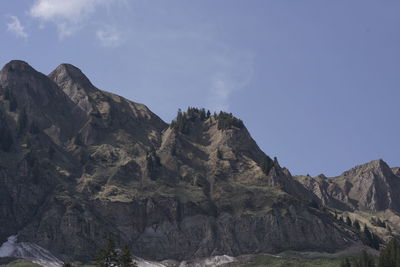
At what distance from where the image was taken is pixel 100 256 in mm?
127125

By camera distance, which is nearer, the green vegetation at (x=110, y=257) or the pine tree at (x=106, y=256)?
the green vegetation at (x=110, y=257)

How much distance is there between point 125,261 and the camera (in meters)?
126

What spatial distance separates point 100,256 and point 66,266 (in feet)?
22.9

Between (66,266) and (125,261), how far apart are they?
38.9 feet

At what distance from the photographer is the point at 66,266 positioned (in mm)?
125250

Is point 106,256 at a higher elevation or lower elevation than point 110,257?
higher

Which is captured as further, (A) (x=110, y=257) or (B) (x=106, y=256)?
(A) (x=110, y=257)

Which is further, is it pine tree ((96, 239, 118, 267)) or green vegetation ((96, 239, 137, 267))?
pine tree ((96, 239, 118, 267))

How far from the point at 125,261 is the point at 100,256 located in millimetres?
A: 5578
